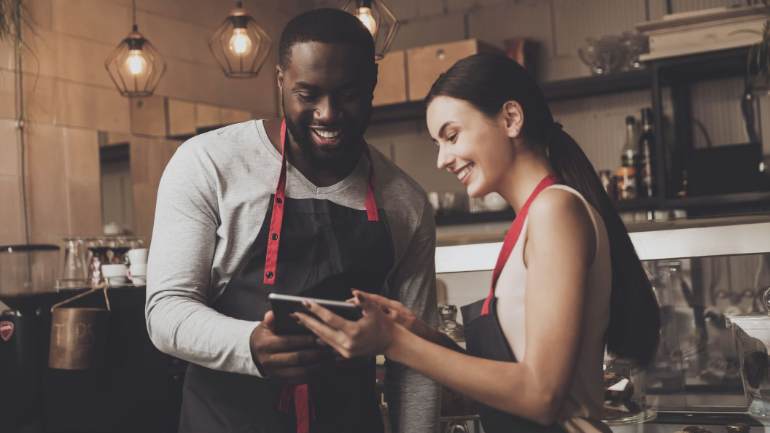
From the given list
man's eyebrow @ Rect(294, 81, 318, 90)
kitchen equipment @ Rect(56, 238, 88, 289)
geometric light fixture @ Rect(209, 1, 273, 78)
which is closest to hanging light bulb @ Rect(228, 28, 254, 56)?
geometric light fixture @ Rect(209, 1, 273, 78)

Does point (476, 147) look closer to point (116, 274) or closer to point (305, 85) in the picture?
point (305, 85)

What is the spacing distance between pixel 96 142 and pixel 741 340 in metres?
3.01

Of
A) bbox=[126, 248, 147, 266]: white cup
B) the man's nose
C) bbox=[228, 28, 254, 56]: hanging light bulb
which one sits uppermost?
bbox=[228, 28, 254, 56]: hanging light bulb

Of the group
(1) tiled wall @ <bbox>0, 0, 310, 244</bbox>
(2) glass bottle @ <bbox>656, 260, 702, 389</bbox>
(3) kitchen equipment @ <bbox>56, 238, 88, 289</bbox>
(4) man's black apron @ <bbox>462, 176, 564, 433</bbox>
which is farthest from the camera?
(1) tiled wall @ <bbox>0, 0, 310, 244</bbox>

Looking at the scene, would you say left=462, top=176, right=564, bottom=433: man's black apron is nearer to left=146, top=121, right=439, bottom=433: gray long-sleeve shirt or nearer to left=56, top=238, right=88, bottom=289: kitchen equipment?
left=146, top=121, right=439, bottom=433: gray long-sleeve shirt

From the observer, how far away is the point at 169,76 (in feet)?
14.7

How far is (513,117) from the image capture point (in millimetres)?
1449

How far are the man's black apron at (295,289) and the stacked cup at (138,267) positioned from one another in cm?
138

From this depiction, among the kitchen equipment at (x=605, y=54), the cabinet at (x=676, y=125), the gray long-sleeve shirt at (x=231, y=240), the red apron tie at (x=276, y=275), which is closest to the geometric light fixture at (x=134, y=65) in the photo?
the cabinet at (x=676, y=125)

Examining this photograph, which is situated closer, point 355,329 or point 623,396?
point 355,329

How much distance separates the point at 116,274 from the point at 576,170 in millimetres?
2042

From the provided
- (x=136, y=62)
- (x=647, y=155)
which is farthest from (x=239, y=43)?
(x=647, y=155)

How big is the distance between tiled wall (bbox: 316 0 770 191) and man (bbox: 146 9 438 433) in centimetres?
272

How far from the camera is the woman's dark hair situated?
4.63 ft
